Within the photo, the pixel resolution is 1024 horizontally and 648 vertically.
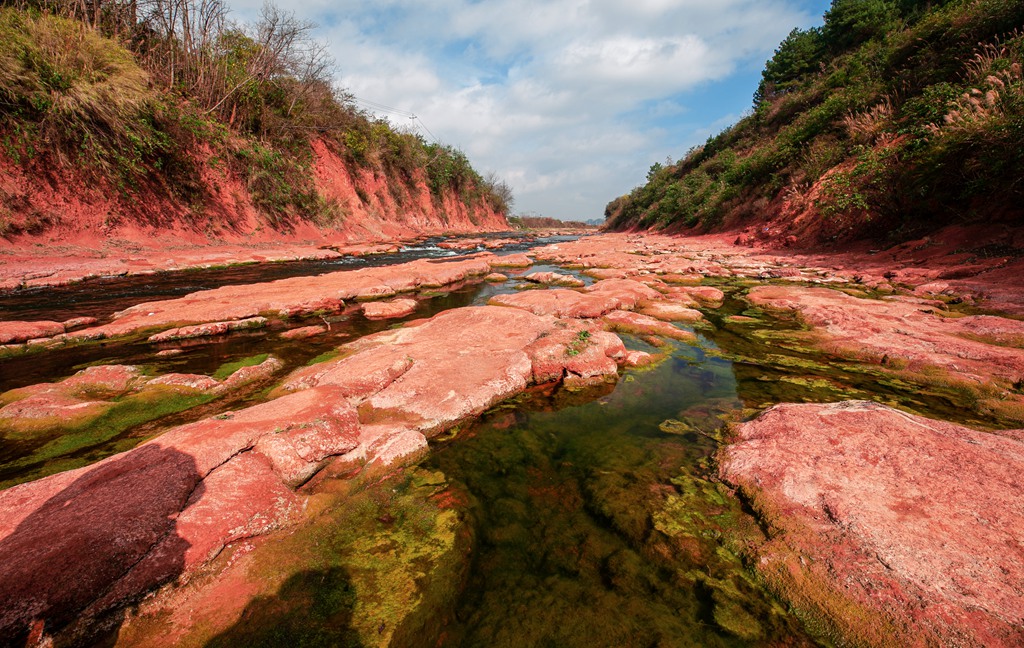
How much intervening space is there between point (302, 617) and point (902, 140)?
50.9 ft

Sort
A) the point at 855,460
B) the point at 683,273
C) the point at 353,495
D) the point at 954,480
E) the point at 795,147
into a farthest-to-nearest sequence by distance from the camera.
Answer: the point at 795,147 < the point at 683,273 < the point at 353,495 < the point at 855,460 < the point at 954,480

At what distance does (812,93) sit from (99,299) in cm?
2838

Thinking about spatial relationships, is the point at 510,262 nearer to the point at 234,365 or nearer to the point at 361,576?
the point at 234,365

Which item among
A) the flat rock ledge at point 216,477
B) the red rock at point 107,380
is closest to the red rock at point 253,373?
the flat rock ledge at point 216,477

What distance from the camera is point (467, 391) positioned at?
11.8 feet

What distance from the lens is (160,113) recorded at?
13.2 metres

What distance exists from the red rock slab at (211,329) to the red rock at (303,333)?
2.54 ft

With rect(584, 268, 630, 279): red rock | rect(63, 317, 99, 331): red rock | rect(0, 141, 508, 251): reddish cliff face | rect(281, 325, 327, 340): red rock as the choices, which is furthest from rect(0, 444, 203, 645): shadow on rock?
rect(0, 141, 508, 251): reddish cliff face

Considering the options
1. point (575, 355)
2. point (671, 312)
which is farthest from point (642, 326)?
point (575, 355)

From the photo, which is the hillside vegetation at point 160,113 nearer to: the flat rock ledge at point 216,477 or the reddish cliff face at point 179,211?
the reddish cliff face at point 179,211

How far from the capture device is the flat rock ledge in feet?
5.26

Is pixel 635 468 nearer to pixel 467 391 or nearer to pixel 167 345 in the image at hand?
pixel 467 391

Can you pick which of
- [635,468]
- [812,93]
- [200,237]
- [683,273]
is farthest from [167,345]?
[812,93]

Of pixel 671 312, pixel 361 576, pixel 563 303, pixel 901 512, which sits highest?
pixel 563 303
